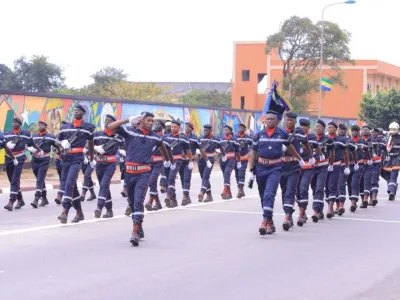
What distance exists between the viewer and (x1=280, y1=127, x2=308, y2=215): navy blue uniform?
48.2 ft

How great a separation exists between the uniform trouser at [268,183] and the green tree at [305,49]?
47.3 meters

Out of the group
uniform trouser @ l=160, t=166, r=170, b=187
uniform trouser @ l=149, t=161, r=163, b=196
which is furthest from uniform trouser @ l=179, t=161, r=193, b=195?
uniform trouser @ l=149, t=161, r=163, b=196

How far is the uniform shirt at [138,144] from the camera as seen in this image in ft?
41.1

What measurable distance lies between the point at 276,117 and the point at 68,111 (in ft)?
67.5

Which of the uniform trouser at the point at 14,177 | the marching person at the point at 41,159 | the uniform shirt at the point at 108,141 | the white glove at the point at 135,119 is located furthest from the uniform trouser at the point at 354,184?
the white glove at the point at 135,119

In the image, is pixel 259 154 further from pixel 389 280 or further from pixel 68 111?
pixel 68 111

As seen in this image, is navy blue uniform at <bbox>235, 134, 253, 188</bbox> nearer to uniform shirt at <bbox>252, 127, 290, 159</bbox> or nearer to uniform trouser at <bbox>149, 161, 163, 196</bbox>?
uniform trouser at <bbox>149, 161, 163, 196</bbox>

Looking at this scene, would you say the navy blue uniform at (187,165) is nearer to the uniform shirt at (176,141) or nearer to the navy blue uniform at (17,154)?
the uniform shirt at (176,141)

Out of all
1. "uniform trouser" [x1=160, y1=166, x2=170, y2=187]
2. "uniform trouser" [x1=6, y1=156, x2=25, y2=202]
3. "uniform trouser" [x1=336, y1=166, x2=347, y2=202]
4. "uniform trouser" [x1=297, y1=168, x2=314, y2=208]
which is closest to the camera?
"uniform trouser" [x1=297, y1=168, x2=314, y2=208]

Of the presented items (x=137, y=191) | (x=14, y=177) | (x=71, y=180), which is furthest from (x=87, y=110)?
(x=137, y=191)

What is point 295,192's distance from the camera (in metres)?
14.8

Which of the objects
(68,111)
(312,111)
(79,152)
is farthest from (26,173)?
(312,111)

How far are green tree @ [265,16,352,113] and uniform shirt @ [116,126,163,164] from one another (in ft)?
159

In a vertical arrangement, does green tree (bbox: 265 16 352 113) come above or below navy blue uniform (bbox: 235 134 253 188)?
above
